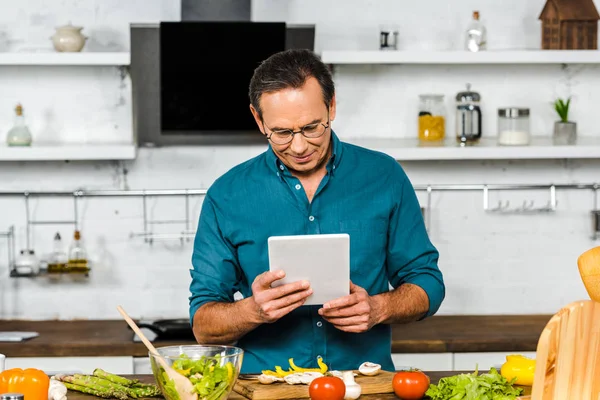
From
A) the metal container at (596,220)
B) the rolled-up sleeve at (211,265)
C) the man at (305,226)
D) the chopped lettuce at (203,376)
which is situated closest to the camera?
the chopped lettuce at (203,376)

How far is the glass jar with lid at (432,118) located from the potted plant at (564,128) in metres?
0.54

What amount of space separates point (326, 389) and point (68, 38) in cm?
262

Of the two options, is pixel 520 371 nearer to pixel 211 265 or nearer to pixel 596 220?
pixel 211 265

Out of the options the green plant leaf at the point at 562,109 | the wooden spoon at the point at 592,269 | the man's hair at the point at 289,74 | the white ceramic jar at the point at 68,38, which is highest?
the white ceramic jar at the point at 68,38

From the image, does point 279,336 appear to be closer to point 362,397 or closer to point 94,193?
point 362,397

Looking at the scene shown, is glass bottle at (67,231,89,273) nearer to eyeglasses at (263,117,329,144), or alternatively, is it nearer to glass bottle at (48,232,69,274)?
glass bottle at (48,232,69,274)

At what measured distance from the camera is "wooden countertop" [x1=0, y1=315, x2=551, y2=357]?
3.67 meters

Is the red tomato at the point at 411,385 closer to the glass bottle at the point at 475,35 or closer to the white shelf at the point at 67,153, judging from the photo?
the white shelf at the point at 67,153

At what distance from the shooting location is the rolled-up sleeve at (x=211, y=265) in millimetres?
2428

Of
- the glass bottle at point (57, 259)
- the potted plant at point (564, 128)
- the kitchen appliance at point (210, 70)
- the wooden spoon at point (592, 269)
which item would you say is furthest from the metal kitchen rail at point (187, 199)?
the wooden spoon at point (592, 269)

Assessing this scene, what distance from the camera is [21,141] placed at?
404cm

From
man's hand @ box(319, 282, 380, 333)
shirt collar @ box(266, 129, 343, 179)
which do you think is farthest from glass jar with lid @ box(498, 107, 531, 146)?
man's hand @ box(319, 282, 380, 333)

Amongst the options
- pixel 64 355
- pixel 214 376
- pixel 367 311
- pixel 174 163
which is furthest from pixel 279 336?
pixel 174 163

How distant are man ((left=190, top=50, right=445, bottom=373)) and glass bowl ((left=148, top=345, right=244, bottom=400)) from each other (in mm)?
396
